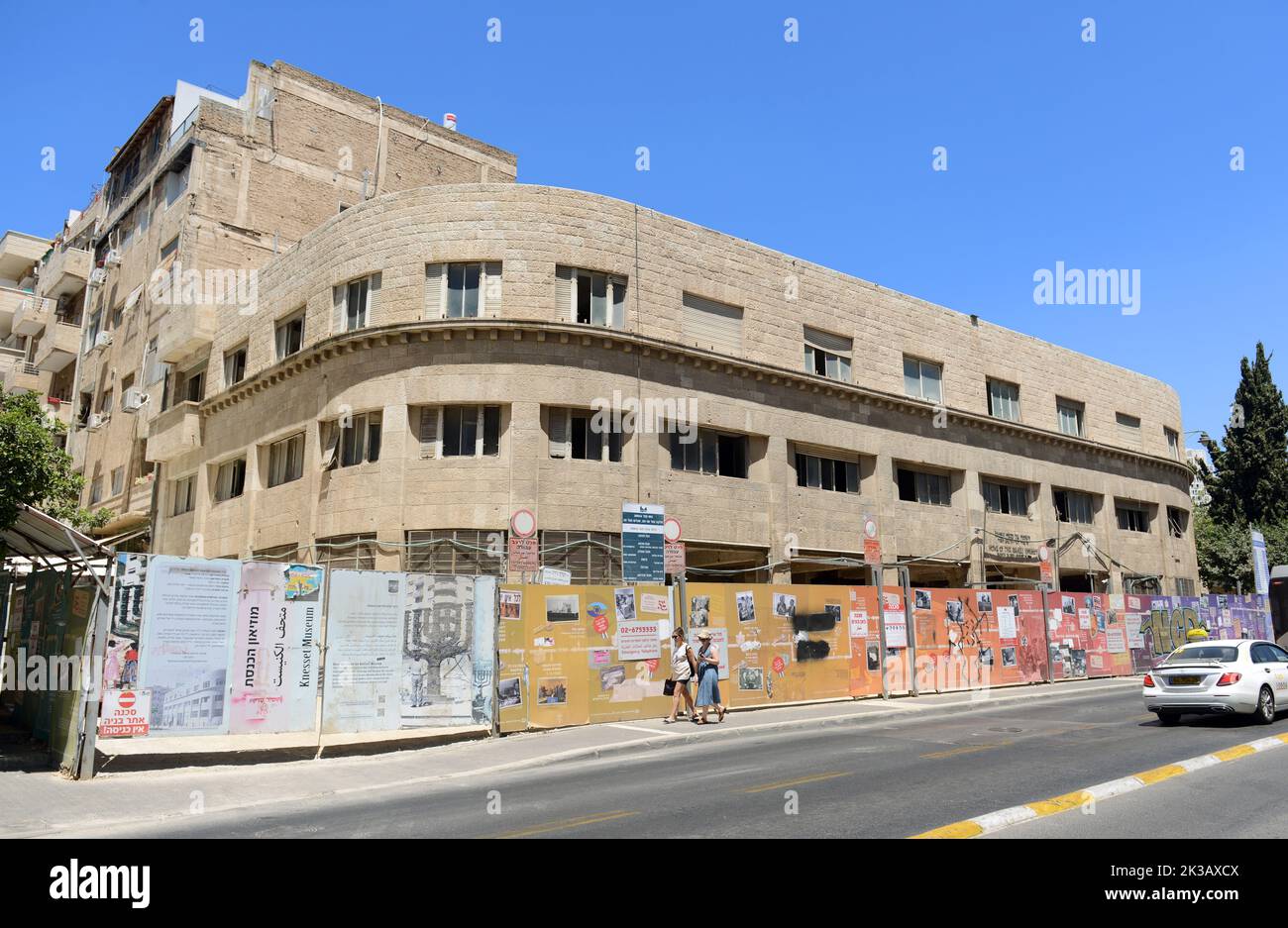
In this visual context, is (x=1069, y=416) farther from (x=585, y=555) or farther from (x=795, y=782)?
(x=795, y=782)

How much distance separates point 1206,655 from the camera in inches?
635

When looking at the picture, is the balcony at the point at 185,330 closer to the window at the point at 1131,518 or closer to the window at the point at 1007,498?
the window at the point at 1007,498

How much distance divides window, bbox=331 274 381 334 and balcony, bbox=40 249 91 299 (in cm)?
2819

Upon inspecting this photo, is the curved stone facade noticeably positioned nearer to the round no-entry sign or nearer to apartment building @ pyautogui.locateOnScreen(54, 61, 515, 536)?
apartment building @ pyautogui.locateOnScreen(54, 61, 515, 536)

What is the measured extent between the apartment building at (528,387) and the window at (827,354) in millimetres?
89

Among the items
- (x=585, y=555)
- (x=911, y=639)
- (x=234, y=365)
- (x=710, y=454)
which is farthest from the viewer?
(x=234, y=365)

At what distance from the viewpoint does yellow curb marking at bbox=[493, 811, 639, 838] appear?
315 inches

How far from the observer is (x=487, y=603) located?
16.4 metres

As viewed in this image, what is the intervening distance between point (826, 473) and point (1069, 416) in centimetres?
1685

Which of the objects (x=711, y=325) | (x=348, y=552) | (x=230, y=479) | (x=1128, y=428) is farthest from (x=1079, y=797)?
(x=1128, y=428)

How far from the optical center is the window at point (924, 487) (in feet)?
109

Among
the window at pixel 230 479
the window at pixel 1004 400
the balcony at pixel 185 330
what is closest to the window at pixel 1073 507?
the window at pixel 1004 400
